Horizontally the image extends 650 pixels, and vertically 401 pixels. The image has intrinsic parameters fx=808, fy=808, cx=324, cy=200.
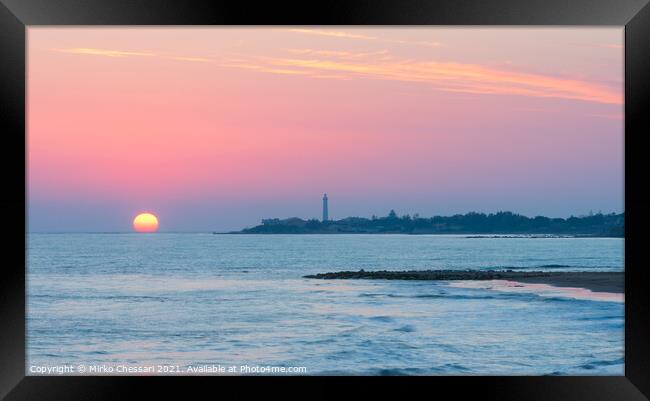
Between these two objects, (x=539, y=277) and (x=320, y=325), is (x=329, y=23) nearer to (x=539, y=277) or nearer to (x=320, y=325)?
(x=320, y=325)

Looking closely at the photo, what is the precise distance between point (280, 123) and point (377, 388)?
182ft

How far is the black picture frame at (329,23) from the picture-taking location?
382 cm

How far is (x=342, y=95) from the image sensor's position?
75.9m

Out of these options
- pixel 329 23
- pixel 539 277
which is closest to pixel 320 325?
pixel 539 277

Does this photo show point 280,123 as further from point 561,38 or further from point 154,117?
point 561,38

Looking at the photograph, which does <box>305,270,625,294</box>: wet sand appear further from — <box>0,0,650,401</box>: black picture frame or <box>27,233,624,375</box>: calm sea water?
<box>0,0,650,401</box>: black picture frame

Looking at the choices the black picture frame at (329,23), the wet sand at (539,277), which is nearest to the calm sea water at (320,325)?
the wet sand at (539,277)

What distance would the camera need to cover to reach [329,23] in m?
3.96

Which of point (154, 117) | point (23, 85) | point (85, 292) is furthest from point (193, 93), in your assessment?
point (23, 85)

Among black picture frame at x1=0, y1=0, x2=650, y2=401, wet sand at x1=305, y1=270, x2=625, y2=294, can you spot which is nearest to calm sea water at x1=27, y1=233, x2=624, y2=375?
wet sand at x1=305, y1=270, x2=625, y2=294

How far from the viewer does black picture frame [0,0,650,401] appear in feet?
12.5

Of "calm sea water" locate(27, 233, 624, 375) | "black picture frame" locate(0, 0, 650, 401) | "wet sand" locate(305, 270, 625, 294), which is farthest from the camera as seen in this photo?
"wet sand" locate(305, 270, 625, 294)

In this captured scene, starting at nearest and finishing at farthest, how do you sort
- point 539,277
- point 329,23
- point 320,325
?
point 329,23
point 320,325
point 539,277

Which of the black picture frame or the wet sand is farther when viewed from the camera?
the wet sand
